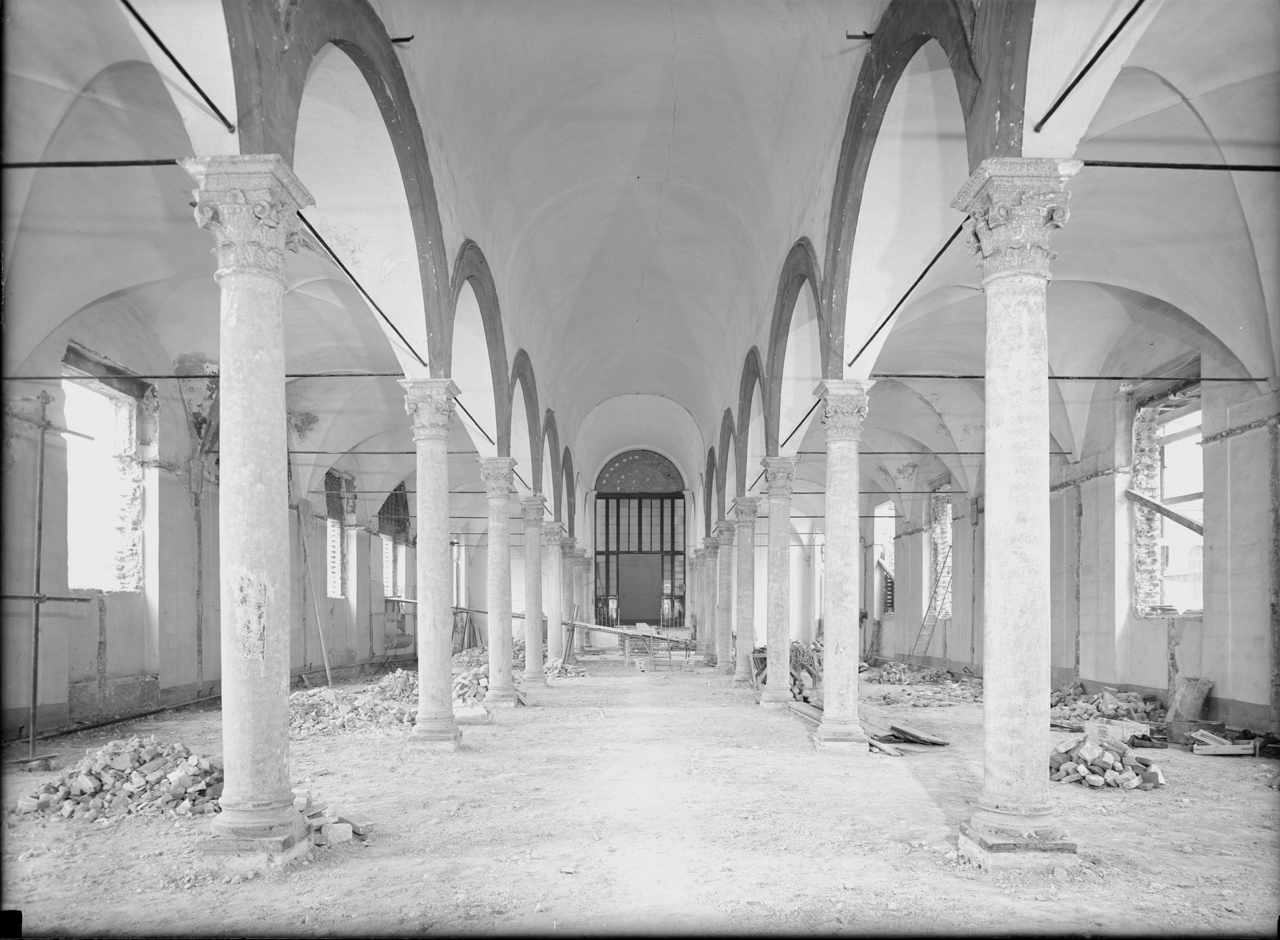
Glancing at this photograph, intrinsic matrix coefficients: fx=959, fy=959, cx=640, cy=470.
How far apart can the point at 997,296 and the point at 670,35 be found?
7.57 metres

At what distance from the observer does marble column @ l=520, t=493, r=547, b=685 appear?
849 inches

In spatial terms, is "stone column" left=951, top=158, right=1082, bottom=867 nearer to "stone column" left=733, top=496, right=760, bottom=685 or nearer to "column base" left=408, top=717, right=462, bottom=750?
"column base" left=408, top=717, right=462, bottom=750

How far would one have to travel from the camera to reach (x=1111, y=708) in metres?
15.6

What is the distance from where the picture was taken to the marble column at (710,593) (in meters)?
30.5

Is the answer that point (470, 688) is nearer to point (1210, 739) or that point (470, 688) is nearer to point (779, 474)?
point (779, 474)

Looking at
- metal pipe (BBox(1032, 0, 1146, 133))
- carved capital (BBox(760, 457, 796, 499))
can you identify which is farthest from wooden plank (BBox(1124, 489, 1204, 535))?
metal pipe (BBox(1032, 0, 1146, 133))

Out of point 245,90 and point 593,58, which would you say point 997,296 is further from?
point 593,58

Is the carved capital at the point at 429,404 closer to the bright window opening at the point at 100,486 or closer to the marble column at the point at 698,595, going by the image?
the bright window opening at the point at 100,486

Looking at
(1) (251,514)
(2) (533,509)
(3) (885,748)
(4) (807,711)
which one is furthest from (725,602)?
(1) (251,514)

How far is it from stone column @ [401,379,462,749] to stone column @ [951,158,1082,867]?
7.05m

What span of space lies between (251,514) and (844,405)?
25.0 feet

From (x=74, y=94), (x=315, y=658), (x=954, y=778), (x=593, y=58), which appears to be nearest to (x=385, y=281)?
(x=74, y=94)

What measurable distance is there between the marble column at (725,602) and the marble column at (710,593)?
332 cm

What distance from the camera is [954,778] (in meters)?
10.2
